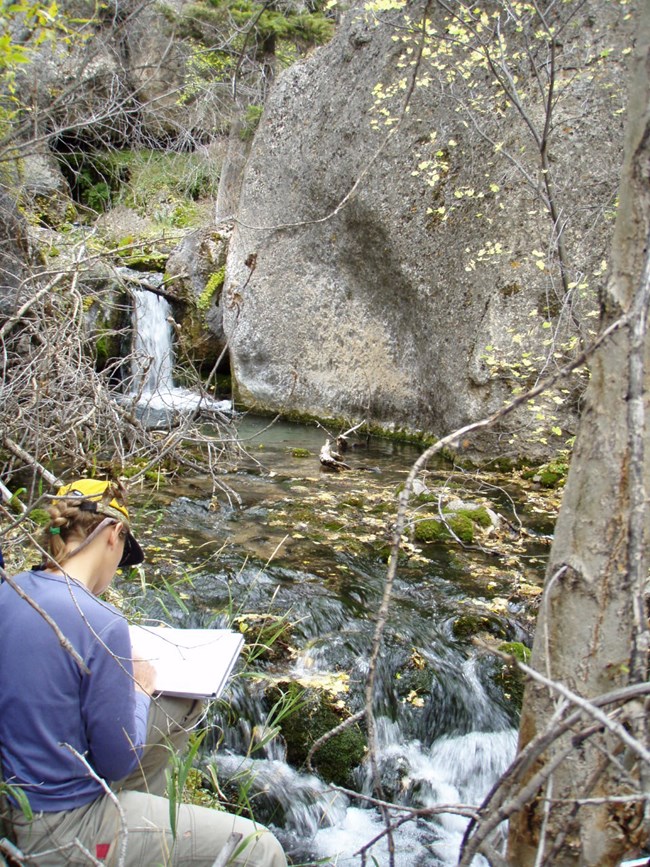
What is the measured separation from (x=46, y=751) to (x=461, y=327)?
301 inches

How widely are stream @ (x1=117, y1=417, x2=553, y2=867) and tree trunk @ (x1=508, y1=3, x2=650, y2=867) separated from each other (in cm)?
43

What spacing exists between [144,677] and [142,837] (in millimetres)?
497

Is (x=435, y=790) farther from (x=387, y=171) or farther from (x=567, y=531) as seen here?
(x=387, y=171)

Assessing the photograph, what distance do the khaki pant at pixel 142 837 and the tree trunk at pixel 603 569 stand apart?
88cm

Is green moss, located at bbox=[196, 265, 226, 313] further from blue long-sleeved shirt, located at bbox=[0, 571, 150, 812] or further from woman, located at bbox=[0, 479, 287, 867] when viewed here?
blue long-sleeved shirt, located at bbox=[0, 571, 150, 812]

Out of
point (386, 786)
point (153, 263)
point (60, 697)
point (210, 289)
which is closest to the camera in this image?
point (60, 697)

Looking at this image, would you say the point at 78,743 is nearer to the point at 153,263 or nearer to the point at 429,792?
the point at 429,792

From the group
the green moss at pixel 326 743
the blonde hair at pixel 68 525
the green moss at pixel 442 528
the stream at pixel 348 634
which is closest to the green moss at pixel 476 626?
the stream at pixel 348 634

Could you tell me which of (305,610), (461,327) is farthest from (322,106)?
(305,610)

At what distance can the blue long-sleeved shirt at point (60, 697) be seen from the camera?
1861 millimetres

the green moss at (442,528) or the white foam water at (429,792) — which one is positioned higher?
the green moss at (442,528)

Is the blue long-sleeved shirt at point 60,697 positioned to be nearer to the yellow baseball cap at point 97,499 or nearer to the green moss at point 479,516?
the yellow baseball cap at point 97,499

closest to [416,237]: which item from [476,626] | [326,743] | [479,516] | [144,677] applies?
[479,516]

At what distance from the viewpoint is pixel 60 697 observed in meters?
1.88
